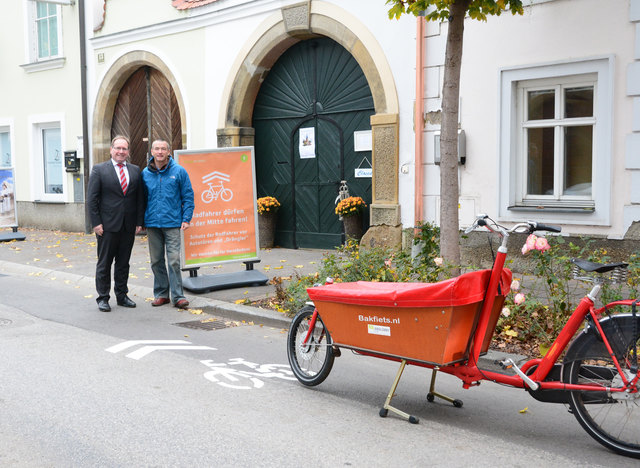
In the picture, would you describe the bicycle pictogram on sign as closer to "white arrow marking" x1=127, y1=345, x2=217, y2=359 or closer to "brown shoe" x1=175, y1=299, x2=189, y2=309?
"brown shoe" x1=175, y1=299, x2=189, y2=309

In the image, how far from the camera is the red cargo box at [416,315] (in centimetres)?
438

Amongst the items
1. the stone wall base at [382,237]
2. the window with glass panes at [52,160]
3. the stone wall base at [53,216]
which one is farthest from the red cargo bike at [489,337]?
the window with glass panes at [52,160]

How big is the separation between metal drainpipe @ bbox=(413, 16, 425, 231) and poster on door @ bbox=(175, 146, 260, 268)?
8.23 ft

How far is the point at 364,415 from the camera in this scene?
477 centimetres

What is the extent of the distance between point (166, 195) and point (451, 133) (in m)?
3.25

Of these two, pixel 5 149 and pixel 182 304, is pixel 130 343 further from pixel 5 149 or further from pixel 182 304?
pixel 5 149

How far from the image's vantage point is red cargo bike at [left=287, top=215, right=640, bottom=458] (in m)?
4.05

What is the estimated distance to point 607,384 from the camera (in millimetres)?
4078

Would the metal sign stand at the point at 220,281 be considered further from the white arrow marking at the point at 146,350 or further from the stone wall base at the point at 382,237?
the white arrow marking at the point at 146,350

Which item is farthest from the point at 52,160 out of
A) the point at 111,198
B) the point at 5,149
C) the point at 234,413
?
the point at 234,413

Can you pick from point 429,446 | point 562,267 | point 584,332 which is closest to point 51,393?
point 429,446

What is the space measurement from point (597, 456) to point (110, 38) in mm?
14619

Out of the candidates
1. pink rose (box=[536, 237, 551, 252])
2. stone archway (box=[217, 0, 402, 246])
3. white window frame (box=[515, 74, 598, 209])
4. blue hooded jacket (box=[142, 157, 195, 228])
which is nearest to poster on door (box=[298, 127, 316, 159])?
stone archway (box=[217, 0, 402, 246])

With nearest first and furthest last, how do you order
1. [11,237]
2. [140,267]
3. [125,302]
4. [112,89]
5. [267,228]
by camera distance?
[125,302]
[140,267]
[267,228]
[11,237]
[112,89]
